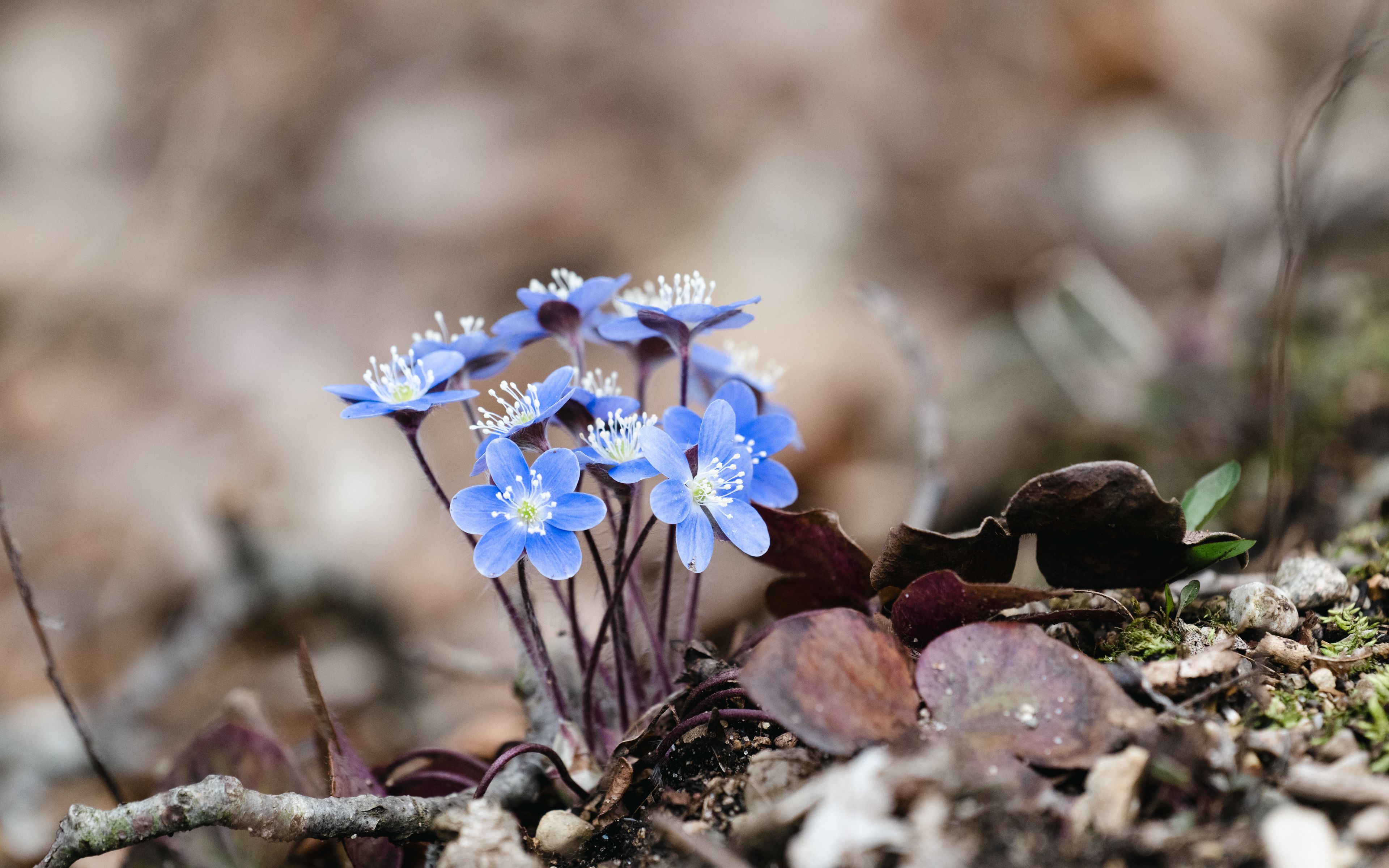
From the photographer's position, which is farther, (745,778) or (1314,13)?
(1314,13)

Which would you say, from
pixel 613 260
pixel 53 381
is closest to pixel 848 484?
pixel 613 260

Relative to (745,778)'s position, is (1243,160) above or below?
above

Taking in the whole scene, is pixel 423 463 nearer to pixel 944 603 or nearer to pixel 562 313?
pixel 562 313

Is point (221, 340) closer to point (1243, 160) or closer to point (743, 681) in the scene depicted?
point (743, 681)

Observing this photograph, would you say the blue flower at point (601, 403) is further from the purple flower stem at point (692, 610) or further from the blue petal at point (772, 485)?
the purple flower stem at point (692, 610)

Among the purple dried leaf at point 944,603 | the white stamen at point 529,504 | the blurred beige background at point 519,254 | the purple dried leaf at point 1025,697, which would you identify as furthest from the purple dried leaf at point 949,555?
the blurred beige background at point 519,254

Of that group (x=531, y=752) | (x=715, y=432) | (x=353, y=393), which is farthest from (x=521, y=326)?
(x=531, y=752)
